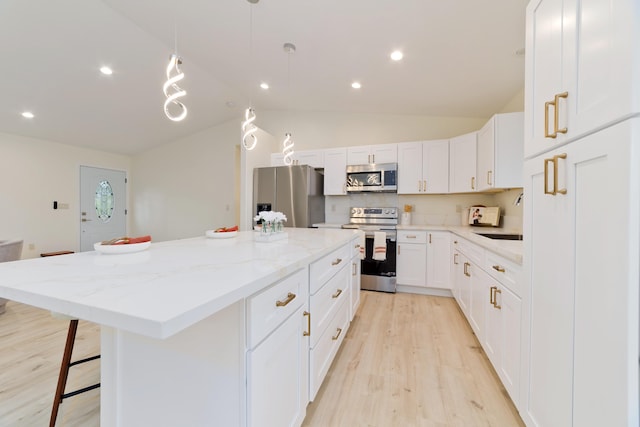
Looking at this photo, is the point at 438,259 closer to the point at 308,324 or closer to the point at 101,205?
the point at 308,324

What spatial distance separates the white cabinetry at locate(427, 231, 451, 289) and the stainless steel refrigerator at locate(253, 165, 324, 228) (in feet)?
5.53

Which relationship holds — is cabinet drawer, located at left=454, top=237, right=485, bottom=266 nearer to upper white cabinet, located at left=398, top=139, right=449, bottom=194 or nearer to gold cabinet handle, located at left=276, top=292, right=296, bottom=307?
upper white cabinet, located at left=398, top=139, right=449, bottom=194

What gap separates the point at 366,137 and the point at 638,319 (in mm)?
3938

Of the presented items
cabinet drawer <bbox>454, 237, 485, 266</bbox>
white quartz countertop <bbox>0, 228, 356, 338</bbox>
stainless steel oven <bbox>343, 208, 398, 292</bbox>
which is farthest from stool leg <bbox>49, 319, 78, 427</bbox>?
stainless steel oven <bbox>343, 208, 398, 292</bbox>

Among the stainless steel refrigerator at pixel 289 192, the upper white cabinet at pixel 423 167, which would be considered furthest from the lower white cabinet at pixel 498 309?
the stainless steel refrigerator at pixel 289 192

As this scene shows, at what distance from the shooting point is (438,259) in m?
3.30

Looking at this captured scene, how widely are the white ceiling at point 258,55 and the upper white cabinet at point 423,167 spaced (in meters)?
0.57

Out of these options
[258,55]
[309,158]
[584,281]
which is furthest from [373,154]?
[584,281]

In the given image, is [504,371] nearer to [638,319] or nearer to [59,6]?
[638,319]

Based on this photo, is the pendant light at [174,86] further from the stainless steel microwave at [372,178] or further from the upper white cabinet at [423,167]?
the upper white cabinet at [423,167]

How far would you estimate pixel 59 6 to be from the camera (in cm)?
241

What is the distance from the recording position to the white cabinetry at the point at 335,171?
400 centimetres

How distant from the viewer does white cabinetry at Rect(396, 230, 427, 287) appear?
3.39 metres

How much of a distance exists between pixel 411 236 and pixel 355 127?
206 centimetres
